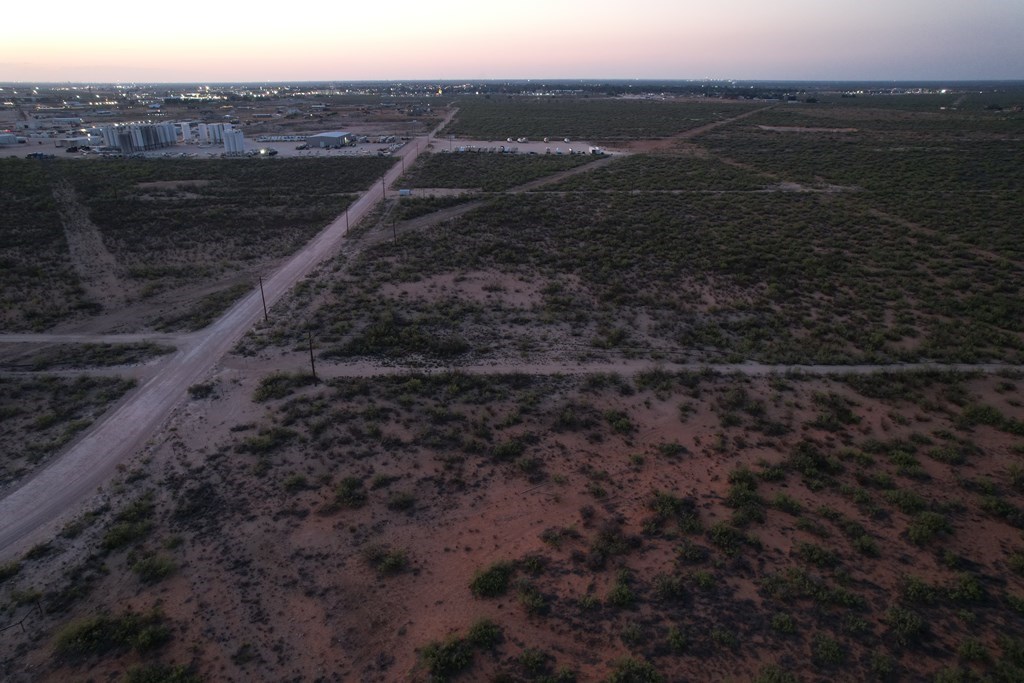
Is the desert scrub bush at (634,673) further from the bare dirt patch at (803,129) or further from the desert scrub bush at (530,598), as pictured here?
the bare dirt patch at (803,129)

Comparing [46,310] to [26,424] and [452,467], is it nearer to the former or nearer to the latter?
[26,424]

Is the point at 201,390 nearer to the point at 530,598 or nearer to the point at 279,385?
the point at 279,385

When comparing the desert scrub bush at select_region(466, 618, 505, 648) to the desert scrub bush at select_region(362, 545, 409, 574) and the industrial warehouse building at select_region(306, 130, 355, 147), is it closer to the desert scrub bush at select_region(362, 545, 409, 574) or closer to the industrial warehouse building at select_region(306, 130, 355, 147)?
Answer: the desert scrub bush at select_region(362, 545, 409, 574)

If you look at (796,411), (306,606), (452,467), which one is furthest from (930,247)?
(306,606)

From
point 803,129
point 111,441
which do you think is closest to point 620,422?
point 111,441

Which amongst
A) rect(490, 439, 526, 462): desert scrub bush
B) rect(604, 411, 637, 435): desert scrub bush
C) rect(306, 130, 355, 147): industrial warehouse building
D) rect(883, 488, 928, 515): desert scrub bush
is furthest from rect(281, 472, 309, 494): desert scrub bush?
rect(306, 130, 355, 147): industrial warehouse building

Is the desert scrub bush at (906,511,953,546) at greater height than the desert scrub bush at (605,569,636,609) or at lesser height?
greater
